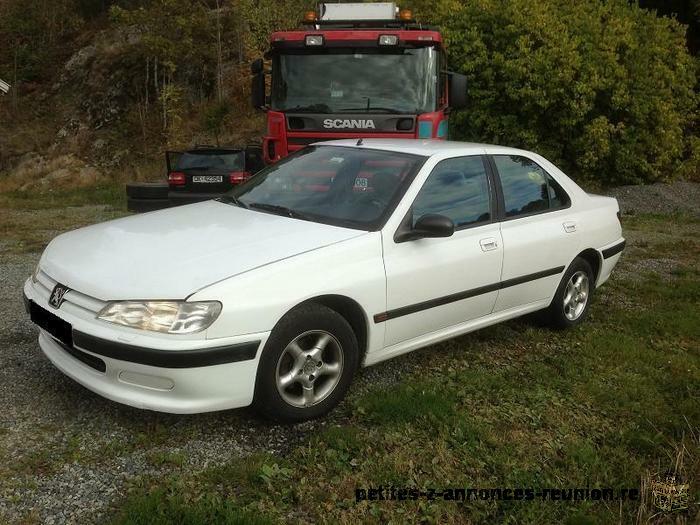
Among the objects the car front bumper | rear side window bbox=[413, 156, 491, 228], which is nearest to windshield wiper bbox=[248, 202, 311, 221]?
rear side window bbox=[413, 156, 491, 228]

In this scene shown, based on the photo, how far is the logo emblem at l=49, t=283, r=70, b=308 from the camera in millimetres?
3340

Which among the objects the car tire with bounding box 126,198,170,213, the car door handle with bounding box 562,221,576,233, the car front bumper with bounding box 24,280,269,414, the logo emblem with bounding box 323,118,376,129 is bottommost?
the car tire with bounding box 126,198,170,213

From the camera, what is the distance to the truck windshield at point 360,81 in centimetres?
813

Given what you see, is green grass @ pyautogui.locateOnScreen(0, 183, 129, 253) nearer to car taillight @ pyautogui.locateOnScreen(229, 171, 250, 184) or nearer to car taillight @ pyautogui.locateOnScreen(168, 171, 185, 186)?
car taillight @ pyautogui.locateOnScreen(168, 171, 185, 186)

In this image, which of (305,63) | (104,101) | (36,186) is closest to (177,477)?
(305,63)

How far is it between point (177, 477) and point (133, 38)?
84.2 ft

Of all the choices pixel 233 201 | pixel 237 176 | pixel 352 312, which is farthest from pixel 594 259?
pixel 237 176

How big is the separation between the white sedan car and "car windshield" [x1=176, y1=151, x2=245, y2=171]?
22.1 ft

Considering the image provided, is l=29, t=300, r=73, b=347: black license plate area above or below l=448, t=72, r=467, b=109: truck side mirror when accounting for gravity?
below

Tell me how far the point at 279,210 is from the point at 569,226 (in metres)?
2.25

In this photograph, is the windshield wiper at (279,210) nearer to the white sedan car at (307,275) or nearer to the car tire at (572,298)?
the white sedan car at (307,275)

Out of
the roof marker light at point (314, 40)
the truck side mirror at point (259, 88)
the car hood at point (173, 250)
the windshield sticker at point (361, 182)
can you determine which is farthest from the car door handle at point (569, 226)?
the truck side mirror at point (259, 88)

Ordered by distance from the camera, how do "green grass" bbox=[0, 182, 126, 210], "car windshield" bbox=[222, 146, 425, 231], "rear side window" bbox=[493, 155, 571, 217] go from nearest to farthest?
"car windshield" bbox=[222, 146, 425, 231], "rear side window" bbox=[493, 155, 571, 217], "green grass" bbox=[0, 182, 126, 210]

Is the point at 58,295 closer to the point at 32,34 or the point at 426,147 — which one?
the point at 426,147
